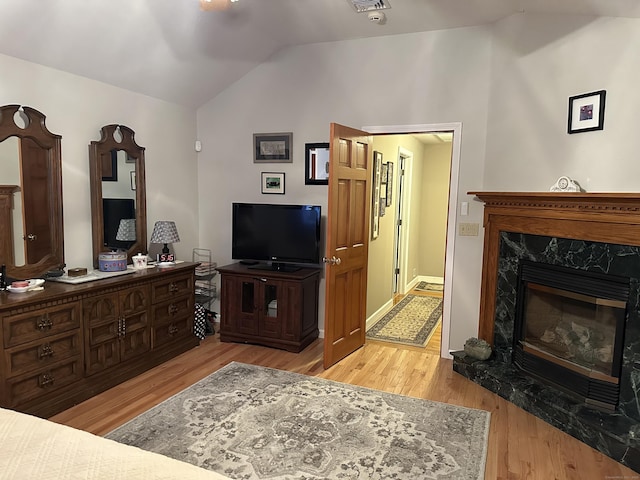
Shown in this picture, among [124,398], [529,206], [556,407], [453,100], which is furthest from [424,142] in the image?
[124,398]

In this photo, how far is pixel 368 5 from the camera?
132 inches

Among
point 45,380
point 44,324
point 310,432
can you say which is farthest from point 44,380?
point 310,432

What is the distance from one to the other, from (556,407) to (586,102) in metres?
2.00

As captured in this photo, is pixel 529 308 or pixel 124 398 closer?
pixel 124 398

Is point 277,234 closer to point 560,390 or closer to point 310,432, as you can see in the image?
point 310,432

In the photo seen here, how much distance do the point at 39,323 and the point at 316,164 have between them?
267 cm

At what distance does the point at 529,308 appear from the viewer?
347 cm

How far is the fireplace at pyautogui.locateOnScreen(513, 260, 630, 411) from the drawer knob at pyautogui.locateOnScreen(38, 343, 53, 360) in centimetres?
332

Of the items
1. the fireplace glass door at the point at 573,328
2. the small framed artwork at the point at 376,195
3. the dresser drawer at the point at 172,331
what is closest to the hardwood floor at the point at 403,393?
the dresser drawer at the point at 172,331

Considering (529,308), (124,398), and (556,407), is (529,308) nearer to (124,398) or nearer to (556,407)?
(556,407)

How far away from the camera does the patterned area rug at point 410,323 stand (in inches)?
184

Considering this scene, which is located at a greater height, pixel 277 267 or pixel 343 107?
pixel 343 107

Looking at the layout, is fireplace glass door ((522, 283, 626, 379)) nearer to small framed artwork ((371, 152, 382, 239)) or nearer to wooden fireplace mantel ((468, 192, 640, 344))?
wooden fireplace mantel ((468, 192, 640, 344))

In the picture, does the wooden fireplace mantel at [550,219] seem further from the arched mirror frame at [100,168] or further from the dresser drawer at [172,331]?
the arched mirror frame at [100,168]
